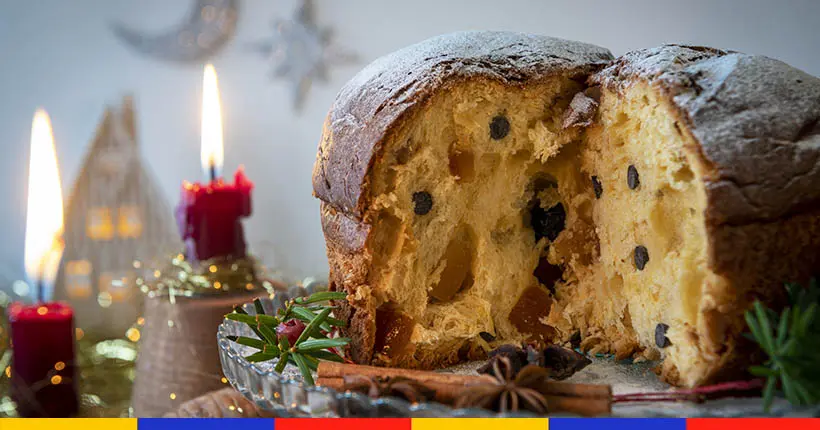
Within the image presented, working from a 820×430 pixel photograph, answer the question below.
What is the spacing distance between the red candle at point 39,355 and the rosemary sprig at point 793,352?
120 cm

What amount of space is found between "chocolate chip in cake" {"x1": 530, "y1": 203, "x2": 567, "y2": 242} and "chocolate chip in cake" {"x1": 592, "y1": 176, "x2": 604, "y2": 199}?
0.09 metres

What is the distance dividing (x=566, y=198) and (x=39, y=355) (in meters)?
1.06

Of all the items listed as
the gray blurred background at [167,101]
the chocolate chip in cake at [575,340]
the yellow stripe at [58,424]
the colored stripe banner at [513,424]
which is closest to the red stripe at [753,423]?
the colored stripe banner at [513,424]

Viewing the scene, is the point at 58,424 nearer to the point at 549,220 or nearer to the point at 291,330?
the point at 291,330

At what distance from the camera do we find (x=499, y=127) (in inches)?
60.4

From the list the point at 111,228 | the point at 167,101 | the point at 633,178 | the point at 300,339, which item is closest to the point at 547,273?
the point at 633,178

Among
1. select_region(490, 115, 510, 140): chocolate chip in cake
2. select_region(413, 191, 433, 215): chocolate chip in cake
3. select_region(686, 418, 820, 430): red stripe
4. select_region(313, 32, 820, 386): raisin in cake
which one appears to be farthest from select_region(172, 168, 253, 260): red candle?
select_region(686, 418, 820, 430): red stripe

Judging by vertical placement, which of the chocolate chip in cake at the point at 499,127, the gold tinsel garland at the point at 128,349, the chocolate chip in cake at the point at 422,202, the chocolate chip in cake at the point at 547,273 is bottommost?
the gold tinsel garland at the point at 128,349

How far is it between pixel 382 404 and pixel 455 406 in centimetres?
11

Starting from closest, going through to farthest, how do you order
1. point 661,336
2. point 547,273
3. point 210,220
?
point 661,336 < point 547,273 < point 210,220

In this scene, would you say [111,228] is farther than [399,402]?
Yes

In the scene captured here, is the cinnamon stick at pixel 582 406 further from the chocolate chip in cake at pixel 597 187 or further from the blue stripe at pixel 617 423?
the chocolate chip in cake at pixel 597 187

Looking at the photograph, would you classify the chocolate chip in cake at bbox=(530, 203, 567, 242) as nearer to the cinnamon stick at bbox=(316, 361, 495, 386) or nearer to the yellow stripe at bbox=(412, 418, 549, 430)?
the cinnamon stick at bbox=(316, 361, 495, 386)

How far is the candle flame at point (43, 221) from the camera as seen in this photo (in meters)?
1.45
